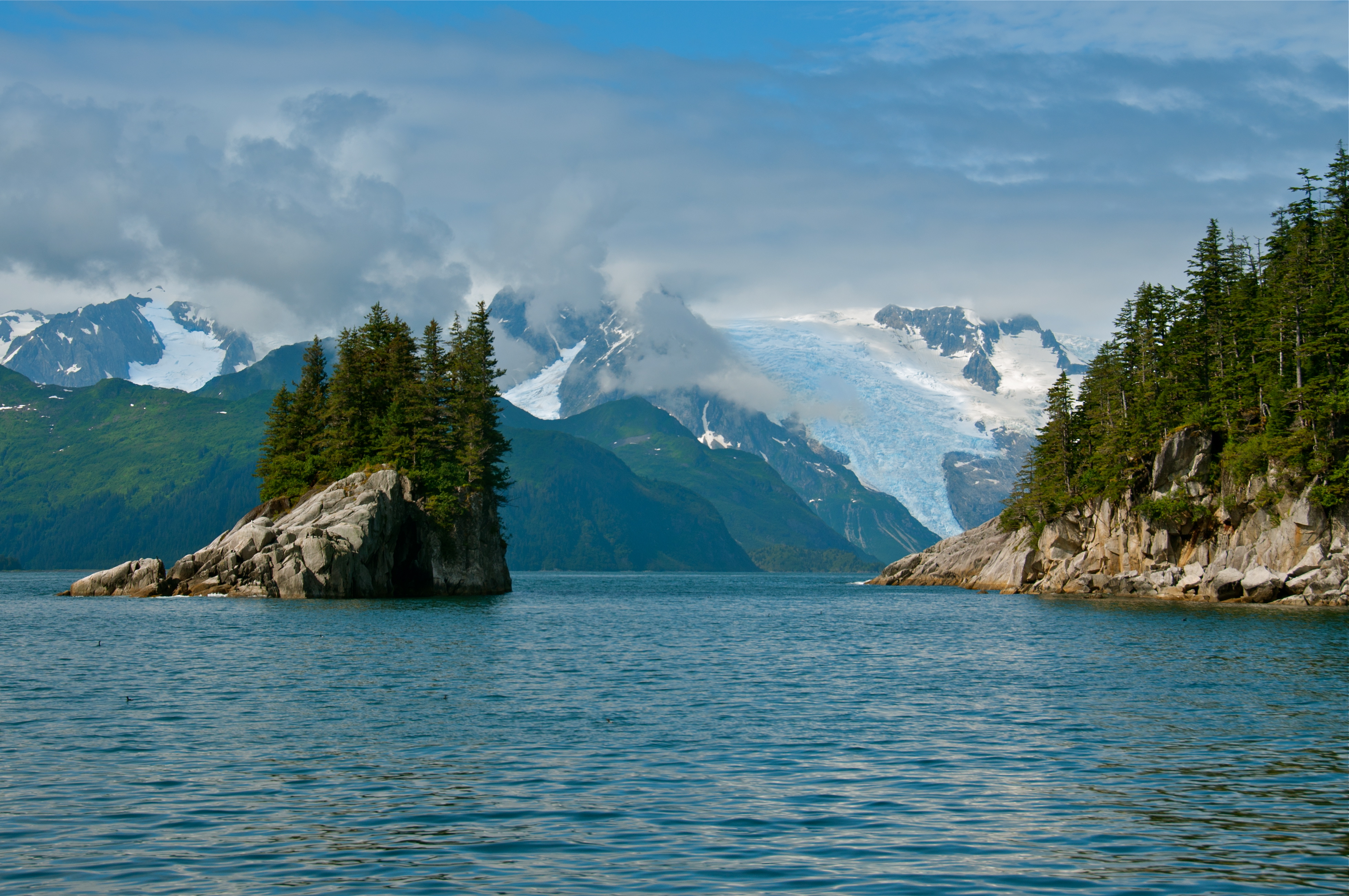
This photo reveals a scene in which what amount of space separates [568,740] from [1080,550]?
431ft

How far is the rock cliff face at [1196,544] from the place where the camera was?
104 metres

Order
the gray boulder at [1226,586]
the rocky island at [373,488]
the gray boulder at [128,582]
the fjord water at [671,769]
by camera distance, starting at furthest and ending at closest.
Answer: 1. the gray boulder at [128,582]
2. the rocky island at [373,488]
3. the gray boulder at [1226,586]
4. the fjord water at [671,769]

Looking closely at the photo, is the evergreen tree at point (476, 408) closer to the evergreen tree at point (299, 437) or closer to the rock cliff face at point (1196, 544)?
the evergreen tree at point (299, 437)

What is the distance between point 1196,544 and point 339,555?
93.0m

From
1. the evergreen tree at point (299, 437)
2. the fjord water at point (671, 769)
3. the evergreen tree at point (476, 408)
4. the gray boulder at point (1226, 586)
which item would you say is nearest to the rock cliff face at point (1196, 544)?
the gray boulder at point (1226, 586)

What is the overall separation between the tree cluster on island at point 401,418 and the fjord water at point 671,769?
68.6 meters

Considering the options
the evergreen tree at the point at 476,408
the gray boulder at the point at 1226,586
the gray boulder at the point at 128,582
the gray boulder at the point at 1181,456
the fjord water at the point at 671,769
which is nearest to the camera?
the fjord water at the point at 671,769

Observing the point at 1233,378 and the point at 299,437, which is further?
the point at 299,437

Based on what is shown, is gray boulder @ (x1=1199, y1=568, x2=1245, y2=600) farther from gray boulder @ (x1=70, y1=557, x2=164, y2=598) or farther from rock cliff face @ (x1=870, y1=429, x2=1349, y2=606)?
gray boulder @ (x1=70, y1=557, x2=164, y2=598)

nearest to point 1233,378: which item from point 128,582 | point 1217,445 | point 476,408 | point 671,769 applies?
point 1217,445

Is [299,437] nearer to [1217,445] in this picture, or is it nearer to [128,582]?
[128,582]

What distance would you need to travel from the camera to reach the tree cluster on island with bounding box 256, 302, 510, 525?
134m

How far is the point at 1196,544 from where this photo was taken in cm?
12481

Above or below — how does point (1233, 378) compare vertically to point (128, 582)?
above
